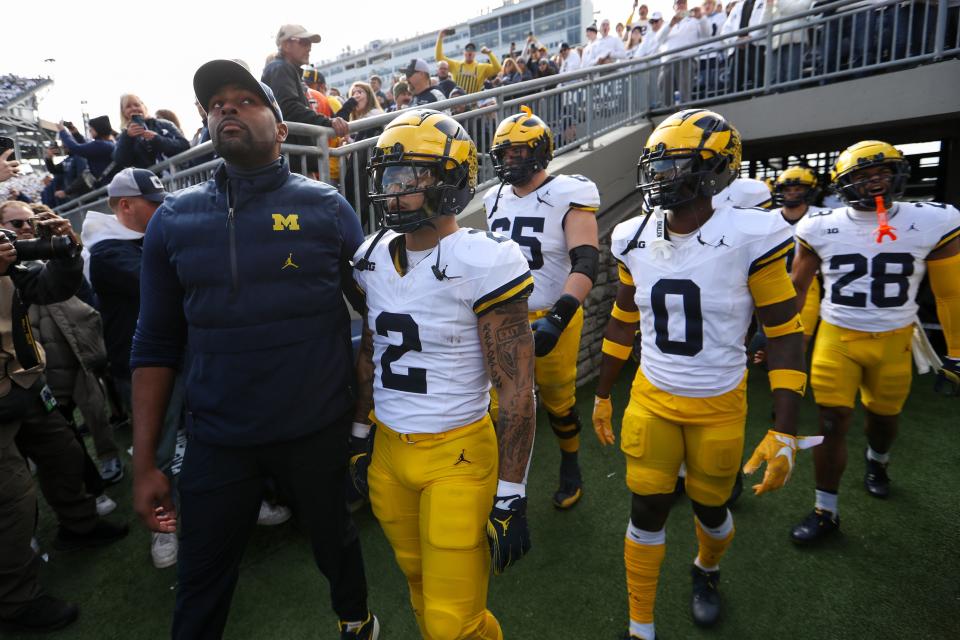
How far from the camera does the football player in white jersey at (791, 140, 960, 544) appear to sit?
11.0ft

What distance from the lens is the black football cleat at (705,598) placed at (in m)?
2.84

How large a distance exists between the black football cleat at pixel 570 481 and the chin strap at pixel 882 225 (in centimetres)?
245

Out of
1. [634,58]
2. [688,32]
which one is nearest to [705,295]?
[634,58]

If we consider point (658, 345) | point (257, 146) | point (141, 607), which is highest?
point (257, 146)

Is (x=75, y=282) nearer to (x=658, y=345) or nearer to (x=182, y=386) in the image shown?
(x=182, y=386)

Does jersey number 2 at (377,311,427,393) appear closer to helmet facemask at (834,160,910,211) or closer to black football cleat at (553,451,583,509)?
black football cleat at (553,451,583,509)

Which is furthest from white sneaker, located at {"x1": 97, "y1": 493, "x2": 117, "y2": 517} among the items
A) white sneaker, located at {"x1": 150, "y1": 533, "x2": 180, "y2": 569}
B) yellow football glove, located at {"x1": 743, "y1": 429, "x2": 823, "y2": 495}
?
yellow football glove, located at {"x1": 743, "y1": 429, "x2": 823, "y2": 495}

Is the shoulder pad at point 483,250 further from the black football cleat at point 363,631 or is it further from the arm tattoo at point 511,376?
the black football cleat at point 363,631

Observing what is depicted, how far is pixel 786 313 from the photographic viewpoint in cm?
238

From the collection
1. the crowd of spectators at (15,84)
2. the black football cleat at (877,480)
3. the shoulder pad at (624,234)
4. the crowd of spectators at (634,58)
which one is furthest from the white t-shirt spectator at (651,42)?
the crowd of spectators at (15,84)

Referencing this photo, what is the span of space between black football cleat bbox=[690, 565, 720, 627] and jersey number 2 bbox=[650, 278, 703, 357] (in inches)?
51.9

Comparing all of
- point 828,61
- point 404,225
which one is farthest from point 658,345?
point 828,61

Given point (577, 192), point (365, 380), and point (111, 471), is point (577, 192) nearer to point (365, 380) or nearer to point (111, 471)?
point (365, 380)

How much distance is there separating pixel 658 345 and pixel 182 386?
268cm
